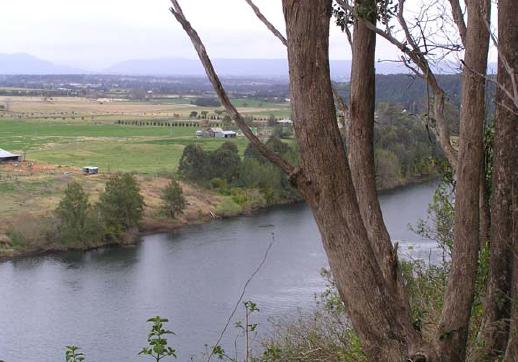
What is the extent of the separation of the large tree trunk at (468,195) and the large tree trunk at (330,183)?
0.31 meters

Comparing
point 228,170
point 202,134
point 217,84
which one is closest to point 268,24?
point 217,84

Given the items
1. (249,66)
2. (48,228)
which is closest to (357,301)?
(48,228)

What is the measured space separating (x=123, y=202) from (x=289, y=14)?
1530cm

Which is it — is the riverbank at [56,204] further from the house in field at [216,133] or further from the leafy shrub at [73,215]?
the house in field at [216,133]

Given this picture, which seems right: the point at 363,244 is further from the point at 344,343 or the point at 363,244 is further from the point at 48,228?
the point at 48,228

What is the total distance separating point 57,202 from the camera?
18.0 metres

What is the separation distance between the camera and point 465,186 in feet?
6.60

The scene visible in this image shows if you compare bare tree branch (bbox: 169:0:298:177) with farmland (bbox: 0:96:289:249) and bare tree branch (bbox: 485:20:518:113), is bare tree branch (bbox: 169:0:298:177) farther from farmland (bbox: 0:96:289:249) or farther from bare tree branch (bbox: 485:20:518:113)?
farmland (bbox: 0:96:289:249)

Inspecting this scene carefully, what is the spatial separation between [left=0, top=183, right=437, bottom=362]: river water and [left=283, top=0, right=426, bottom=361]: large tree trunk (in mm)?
5504

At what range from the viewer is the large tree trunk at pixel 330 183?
1.58m

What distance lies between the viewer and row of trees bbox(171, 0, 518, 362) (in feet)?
5.20

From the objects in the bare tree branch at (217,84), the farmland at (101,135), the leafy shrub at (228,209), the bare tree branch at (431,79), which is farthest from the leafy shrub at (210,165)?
the bare tree branch at (217,84)

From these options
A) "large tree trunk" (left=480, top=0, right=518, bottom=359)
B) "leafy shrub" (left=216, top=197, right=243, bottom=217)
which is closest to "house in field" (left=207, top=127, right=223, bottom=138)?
"leafy shrub" (left=216, top=197, right=243, bottom=217)

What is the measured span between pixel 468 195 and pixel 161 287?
944 centimetres
